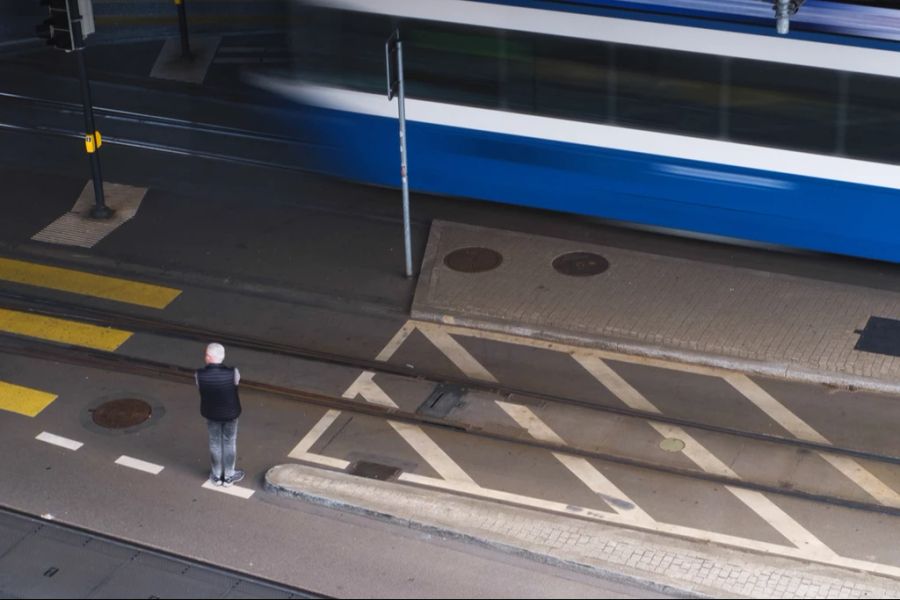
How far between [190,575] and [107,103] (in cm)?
1363

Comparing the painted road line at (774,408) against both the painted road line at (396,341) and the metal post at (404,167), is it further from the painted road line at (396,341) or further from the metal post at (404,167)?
the metal post at (404,167)

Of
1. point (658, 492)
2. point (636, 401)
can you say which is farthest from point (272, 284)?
point (658, 492)

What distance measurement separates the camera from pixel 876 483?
504 inches

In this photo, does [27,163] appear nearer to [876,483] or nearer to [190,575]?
[190,575]

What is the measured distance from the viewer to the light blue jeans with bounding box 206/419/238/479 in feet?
41.2

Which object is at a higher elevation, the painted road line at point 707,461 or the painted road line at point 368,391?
the painted road line at point 368,391

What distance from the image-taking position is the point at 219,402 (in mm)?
12336

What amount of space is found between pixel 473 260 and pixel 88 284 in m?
4.82

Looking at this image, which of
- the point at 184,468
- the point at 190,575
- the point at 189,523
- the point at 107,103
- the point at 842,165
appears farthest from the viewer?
the point at 107,103

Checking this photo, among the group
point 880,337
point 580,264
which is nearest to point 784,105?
point 880,337

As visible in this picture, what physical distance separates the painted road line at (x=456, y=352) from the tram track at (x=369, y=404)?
0.29m

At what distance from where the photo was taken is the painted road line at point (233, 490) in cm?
1287

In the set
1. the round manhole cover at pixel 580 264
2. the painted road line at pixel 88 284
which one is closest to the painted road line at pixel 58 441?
the painted road line at pixel 88 284

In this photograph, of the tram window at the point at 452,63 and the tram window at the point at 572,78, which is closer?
the tram window at the point at 572,78
